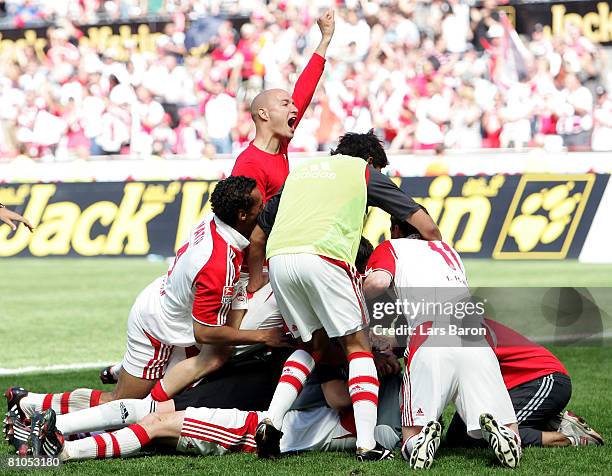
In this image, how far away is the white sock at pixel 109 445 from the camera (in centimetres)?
566

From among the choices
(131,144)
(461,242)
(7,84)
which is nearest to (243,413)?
(461,242)

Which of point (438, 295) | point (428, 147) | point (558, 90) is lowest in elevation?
point (428, 147)

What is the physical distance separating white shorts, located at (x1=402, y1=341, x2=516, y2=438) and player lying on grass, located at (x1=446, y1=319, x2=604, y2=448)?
29 centimetres

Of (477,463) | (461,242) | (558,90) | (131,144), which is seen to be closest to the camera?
(477,463)

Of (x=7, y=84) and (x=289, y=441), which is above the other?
(x=289, y=441)

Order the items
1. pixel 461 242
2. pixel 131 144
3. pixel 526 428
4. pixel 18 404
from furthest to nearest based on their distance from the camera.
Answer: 1. pixel 131 144
2. pixel 461 242
3. pixel 18 404
4. pixel 526 428

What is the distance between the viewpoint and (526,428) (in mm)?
5945

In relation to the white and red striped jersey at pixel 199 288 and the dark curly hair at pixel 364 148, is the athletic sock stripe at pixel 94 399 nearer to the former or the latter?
the white and red striped jersey at pixel 199 288

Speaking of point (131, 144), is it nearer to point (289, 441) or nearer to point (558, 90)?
point (558, 90)

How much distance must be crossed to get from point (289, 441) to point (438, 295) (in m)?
1.15

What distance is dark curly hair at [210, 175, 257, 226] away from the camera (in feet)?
20.0

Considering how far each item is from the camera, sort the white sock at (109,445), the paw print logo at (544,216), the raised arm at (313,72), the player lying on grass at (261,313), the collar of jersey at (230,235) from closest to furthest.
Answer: the white sock at (109,445), the collar of jersey at (230,235), the player lying on grass at (261,313), the raised arm at (313,72), the paw print logo at (544,216)

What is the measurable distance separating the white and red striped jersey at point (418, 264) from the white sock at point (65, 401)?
6.39 ft

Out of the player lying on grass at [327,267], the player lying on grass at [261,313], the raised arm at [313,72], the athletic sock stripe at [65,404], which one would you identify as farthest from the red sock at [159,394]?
the raised arm at [313,72]
